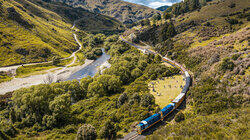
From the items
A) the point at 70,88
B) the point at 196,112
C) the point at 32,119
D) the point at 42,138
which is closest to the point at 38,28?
the point at 70,88

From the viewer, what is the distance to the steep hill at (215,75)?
1019 inches

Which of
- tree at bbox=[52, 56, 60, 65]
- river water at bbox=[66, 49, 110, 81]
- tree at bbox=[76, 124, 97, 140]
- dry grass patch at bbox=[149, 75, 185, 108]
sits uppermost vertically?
tree at bbox=[76, 124, 97, 140]

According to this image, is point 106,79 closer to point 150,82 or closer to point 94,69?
point 150,82

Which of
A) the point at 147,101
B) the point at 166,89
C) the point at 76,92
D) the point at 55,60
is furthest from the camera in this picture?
the point at 55,60

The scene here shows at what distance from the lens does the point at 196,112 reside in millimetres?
37406

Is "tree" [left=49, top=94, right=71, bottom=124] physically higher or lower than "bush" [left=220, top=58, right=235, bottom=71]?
lower

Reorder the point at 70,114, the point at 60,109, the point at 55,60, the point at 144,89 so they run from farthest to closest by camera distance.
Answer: the point at 55,60
the point at 144,89
the point at 70,114
the point at 60,109

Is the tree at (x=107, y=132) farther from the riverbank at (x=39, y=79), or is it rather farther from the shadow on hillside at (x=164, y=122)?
the riverbank at (x=39, y=79)

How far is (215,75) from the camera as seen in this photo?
46000 mm

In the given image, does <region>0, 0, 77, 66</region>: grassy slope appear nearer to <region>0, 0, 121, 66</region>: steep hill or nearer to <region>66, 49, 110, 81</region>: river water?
<region>0, 0, 121, 66</region>: steep hill

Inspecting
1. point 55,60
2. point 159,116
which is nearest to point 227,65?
point 159,116

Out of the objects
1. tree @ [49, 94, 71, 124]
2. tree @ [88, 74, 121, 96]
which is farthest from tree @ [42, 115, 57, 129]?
tree @ [88, 74, 121, 96]

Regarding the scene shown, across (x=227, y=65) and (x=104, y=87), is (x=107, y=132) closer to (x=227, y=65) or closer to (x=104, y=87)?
(x=104, y=87)

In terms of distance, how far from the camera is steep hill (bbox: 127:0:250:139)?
1019 inches
